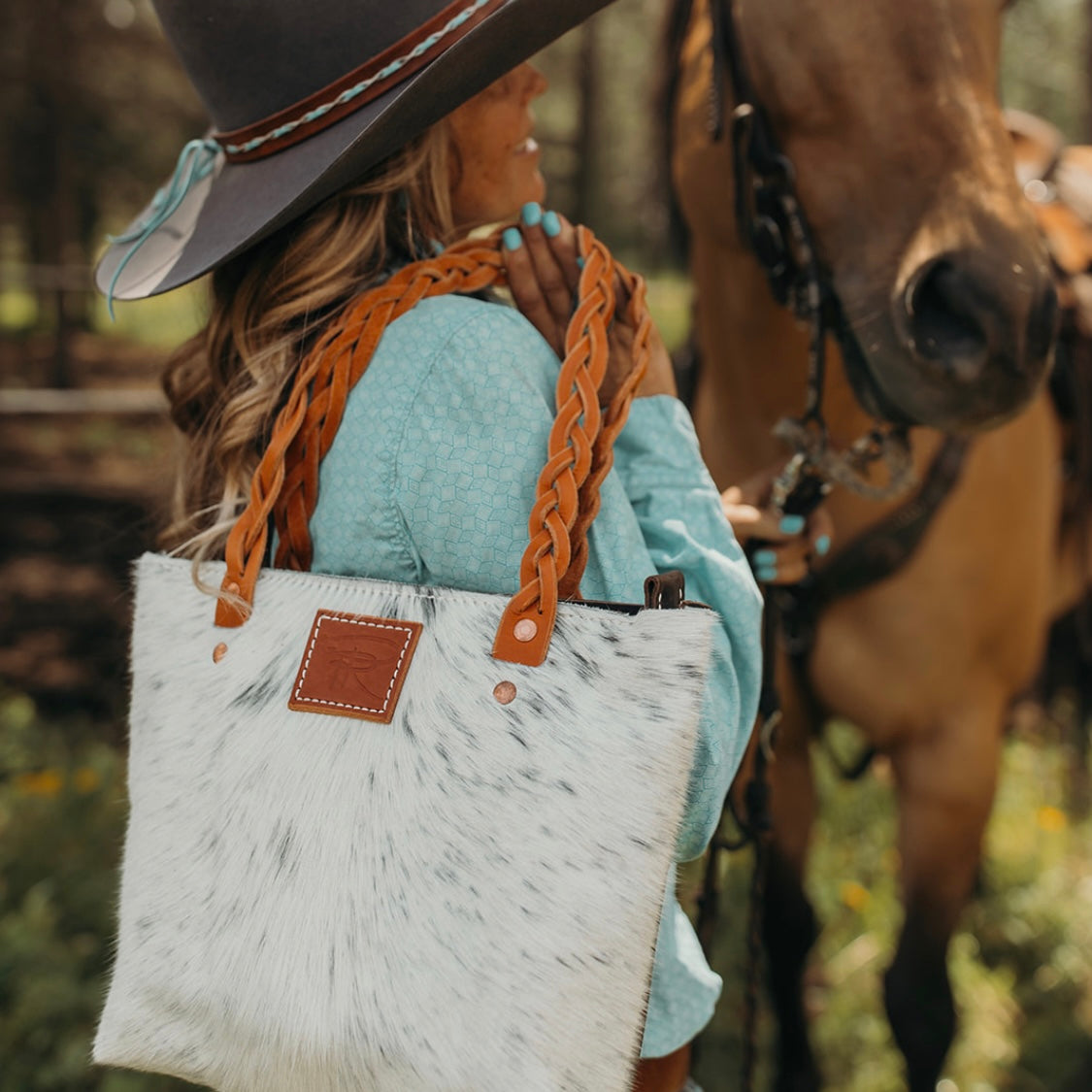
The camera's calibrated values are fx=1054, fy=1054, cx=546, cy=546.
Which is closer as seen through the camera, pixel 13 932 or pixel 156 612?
pixel 156 612

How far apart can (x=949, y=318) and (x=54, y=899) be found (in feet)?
8.27

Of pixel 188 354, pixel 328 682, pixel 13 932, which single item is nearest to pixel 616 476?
pixel 328 682

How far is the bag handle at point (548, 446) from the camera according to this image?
866 mm

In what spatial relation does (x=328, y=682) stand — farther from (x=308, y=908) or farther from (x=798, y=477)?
(x=798, y=477)

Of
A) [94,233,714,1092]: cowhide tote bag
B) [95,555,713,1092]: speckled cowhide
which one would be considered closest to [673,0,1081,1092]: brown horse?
[94,233,714,1092]: cowhide tote bag

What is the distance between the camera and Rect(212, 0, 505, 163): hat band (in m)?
1.02

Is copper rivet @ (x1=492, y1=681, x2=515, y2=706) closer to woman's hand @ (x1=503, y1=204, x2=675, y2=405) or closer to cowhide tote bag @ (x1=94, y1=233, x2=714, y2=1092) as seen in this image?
cowhide tote bag @ (x1=94, y1=233, x2=714, y2=1092)

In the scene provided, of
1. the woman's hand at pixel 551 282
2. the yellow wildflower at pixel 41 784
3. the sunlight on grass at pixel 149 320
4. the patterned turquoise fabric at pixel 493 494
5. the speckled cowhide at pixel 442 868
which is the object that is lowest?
the yellow wildflower at pixel 41 784

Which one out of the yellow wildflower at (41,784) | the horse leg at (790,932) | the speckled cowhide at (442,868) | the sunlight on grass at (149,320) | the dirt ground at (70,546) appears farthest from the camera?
the sunlight on grass at (149,320)

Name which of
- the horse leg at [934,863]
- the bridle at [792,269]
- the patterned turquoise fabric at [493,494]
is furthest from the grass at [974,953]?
the patterned turquoise fabric at [493,494]

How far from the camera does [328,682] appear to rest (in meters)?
0.90

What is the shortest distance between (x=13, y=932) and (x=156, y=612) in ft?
5.83

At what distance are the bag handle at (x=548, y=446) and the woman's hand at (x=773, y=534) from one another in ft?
1.08

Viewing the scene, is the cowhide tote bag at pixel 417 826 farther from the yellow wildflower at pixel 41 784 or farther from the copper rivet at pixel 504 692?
the yellow wildflower at pixel 41 784
